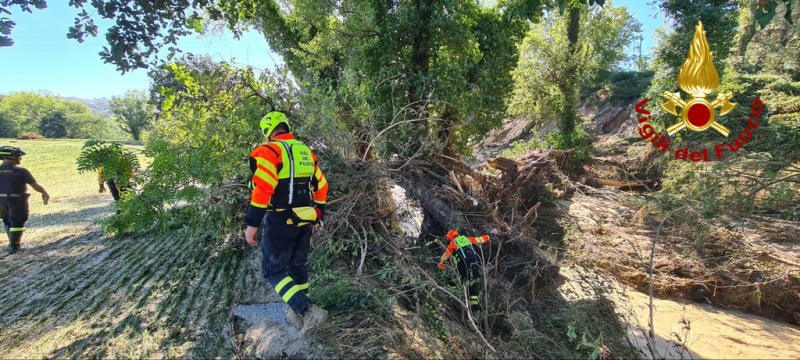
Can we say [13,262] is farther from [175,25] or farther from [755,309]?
[755,309]

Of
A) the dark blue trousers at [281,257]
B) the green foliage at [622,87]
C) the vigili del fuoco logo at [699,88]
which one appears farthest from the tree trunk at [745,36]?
the dark blue trousers at [281,257]

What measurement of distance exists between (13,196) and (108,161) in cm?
204

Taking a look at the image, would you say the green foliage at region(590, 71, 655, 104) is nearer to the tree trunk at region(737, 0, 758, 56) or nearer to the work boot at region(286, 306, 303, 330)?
the tree trunk at region(737, 0, 758, 56)

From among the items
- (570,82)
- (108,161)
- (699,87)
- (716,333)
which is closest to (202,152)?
(108,161)

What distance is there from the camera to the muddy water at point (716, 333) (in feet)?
11.7

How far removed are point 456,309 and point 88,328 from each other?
11.1 ft

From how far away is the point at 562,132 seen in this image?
12953 mm

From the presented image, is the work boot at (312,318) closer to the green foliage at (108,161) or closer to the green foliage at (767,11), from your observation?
the green foliage at (108,161)

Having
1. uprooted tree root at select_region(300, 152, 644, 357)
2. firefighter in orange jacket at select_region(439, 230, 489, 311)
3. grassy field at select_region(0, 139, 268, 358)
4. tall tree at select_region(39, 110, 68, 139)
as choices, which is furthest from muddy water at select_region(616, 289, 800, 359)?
tall tree at select_region(39, 110, 68, 139)

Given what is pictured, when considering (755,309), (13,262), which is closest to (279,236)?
(13,262)

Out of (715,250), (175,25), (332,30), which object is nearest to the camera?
(175,25)

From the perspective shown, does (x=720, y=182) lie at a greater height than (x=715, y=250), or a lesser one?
greater

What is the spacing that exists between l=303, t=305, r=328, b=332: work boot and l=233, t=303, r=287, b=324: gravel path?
32cm

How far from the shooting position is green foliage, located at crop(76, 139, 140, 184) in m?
4.52
